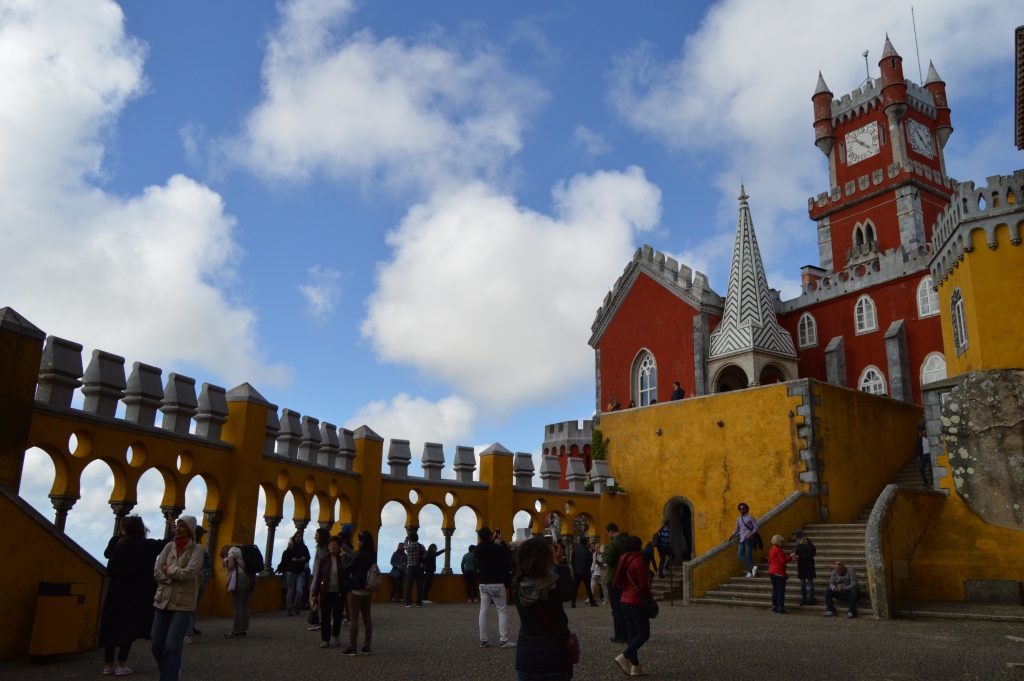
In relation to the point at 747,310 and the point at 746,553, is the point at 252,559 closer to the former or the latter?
the point at 746,553

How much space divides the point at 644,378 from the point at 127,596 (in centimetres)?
2543

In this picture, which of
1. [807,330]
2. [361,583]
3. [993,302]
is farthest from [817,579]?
[807,330]

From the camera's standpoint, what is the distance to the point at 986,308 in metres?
15.5

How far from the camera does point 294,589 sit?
520 inches

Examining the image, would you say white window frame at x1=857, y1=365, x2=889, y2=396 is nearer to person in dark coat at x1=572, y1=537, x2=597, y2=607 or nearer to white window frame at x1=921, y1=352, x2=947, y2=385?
white window frame at x1=921, y1=352, x2=947, y2=385

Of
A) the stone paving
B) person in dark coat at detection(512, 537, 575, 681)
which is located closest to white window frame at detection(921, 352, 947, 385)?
the stone paving

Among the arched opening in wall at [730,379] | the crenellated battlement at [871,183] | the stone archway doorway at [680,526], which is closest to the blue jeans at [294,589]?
the stone archway doorway at [680,526]

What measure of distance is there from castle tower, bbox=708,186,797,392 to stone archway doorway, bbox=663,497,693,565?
716 cm

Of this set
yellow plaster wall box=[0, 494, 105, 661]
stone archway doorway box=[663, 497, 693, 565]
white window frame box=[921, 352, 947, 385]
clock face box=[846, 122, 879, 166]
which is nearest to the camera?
yellow plaster wall box=[0, 494, 105, 661]

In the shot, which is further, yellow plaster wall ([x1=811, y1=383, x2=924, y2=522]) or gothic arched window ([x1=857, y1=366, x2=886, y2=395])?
gothic arched window ([x1=857, y1=366, x2=886, y2=395])

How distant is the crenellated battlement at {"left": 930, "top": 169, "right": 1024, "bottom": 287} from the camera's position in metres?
15.4

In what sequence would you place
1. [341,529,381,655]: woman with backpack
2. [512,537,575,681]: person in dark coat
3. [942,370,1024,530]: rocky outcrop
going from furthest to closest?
[942,370,1024,530]: rocky outcrop, [341,529,381,655]: woman with backpack, [512,537,575,681]: person in dark coat

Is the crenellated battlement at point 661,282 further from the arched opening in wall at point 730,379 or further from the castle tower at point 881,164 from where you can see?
the castle tower at point 881,164

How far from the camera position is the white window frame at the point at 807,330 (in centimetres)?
3045
